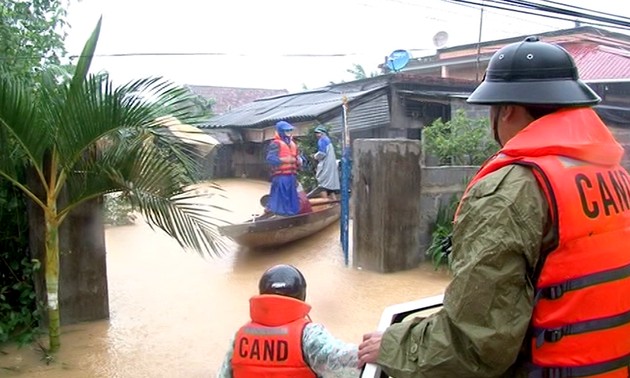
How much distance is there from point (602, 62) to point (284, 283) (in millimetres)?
13634

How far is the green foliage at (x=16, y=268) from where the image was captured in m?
5.28

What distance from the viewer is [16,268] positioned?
17.8ft

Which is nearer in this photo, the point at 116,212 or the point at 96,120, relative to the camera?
the point at 96,120

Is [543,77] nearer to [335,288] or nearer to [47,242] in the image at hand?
[47,242]

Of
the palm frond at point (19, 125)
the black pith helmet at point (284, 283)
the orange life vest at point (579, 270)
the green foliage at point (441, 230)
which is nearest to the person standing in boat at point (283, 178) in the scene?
the green foliage at point (441, 230)

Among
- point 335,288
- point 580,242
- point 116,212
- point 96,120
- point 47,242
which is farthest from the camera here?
point 116,212

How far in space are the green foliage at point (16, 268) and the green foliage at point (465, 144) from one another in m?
5.51

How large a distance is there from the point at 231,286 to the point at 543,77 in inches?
257

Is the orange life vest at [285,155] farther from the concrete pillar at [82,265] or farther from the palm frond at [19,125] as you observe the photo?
the palm frond at [19,125]

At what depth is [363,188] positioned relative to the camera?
7523mm

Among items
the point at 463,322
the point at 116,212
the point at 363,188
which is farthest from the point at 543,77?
the point at 116,212

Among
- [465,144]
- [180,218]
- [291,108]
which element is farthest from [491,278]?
[291,108]

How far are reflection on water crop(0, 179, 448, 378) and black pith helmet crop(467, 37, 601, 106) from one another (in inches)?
159

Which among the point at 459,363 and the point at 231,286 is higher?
the point at 459,363
